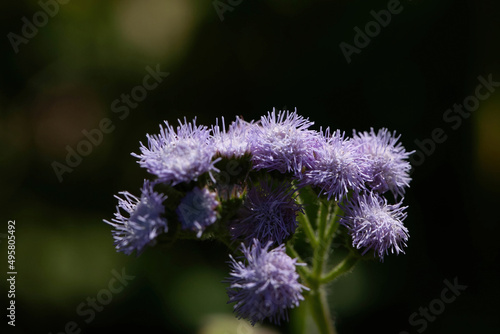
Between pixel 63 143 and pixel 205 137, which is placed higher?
pixel 63 143

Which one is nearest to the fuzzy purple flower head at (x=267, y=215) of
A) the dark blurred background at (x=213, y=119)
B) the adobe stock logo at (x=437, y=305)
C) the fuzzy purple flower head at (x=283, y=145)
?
the fuzzy purple flower head at (x=283, y=145)

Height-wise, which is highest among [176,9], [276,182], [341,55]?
[176,9]

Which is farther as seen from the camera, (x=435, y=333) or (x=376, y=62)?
(x=376, y=62)

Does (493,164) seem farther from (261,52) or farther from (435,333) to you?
(261,52)

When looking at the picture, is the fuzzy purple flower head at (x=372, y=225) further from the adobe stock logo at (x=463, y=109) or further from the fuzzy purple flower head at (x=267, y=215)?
the adobe stock logo at (x=463, y=109)

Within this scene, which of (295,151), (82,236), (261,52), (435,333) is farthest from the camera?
(261,52)

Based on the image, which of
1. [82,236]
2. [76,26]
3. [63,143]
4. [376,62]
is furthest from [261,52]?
[82,236]

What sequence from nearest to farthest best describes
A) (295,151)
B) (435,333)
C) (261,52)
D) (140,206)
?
(140,206), (295,151), (435,333), (261,52)
